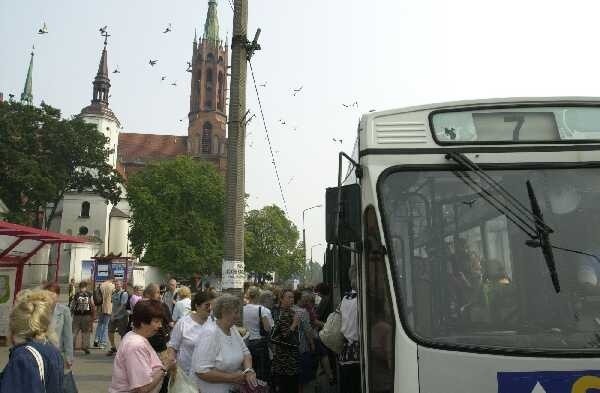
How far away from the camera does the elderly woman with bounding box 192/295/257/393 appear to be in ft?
15.0

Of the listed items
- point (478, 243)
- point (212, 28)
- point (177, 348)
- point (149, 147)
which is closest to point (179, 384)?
point (177, 348)

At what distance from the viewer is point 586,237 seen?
3488 mm

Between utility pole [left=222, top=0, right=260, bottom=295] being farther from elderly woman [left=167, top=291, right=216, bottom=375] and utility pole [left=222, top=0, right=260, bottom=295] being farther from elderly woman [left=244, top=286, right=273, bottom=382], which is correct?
elderly woman [left=167, top=291, right=216, bottom=375]

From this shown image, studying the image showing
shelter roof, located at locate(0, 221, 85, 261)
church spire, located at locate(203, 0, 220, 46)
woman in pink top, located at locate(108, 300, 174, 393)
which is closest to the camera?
woman in pink top, located at locate(108, 300, 174, 393)

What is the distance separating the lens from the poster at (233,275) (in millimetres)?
8414

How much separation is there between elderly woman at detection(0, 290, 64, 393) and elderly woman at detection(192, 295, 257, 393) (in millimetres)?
1216

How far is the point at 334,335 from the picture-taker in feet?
18.0

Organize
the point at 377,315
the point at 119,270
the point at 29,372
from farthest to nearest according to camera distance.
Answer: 1. the point at 119,270
2. the point at 377,315
3. the point at 29,372

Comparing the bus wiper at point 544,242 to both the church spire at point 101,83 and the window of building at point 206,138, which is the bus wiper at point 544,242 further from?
the window of building at point 206,138

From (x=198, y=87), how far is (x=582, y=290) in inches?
3508

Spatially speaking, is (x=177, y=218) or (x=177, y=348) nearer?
(x=177, y=348)

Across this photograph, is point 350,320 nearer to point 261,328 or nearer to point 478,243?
point 478,243

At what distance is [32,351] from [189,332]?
2479 mm

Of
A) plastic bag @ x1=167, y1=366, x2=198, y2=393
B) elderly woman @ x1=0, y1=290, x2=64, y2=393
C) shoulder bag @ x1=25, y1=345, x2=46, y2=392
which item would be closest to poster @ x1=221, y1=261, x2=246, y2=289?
plastic bag @ x1=167, y1=366, x2=198, y2=393
